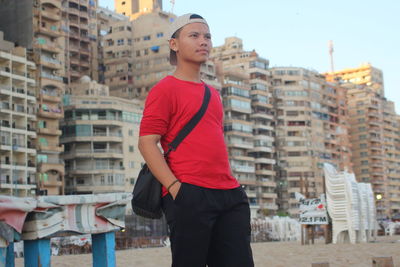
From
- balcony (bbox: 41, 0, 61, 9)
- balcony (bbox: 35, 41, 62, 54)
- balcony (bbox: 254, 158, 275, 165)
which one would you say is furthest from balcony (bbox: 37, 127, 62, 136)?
balcony (bbox: 254, 158, 275, 165)

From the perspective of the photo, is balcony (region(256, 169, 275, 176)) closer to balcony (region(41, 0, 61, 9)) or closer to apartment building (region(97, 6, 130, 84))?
apartment building (region(97, 6, 130, 84))

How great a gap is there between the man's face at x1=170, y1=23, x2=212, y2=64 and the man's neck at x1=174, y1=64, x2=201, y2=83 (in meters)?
0.05

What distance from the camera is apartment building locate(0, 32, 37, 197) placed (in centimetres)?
5900

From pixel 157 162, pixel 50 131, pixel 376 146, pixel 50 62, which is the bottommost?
pixel 157 162

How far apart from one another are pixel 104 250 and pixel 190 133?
114 inches

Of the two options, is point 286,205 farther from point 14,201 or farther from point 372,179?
point 14,201

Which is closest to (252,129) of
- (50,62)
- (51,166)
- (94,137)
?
(94,137)

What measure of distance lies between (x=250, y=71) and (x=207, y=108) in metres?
95.9

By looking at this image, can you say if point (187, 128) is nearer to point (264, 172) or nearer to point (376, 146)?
point (264, 172)

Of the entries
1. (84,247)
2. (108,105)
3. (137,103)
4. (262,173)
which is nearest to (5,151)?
(108,105)

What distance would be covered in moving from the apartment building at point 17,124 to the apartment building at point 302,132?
1648 inches

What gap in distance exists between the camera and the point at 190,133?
452cm

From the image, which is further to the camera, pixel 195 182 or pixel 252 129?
pixel 252 129

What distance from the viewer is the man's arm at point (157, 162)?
4.31 metres
